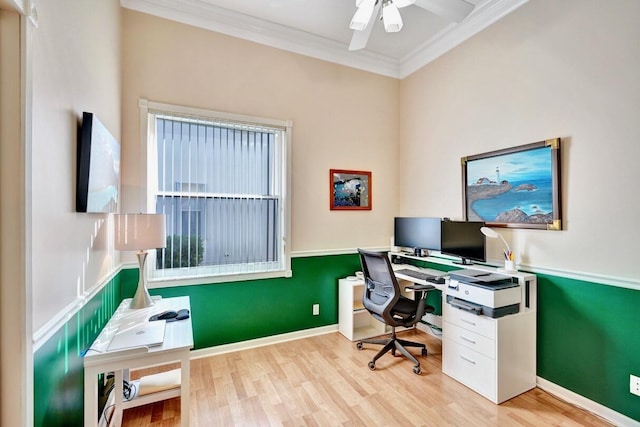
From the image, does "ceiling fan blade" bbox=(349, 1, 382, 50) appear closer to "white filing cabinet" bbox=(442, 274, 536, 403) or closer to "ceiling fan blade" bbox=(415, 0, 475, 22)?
"ceiling fan blade" bbox=(415, 0, 475, 22)

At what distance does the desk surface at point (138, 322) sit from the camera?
4.50ft

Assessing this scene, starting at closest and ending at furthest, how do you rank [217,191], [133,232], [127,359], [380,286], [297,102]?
[127,359] → [133,232] → [380,286] → [217,191] → [297,102]

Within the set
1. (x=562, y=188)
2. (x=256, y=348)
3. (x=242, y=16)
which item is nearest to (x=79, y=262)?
(x=256, y=348)

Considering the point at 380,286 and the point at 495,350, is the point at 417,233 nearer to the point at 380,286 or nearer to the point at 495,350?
the point at 380,286

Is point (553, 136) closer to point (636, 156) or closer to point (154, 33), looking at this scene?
point (636, 156)

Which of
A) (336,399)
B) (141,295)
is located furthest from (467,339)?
(141,295)

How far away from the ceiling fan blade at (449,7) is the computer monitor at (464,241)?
1684 mm

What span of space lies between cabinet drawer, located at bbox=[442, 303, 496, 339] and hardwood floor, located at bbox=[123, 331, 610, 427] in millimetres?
473

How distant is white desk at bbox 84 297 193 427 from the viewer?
135 cm

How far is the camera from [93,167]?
155cm

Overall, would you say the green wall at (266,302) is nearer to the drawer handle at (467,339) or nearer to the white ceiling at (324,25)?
the drawer handle at (467,339)

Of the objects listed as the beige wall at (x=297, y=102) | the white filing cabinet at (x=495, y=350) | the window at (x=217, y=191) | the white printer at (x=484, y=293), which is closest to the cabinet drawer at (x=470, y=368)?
the white filing cabinet at (x=495, y=350)

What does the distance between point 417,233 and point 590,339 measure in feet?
5.30

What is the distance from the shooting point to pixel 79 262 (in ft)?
4.84
